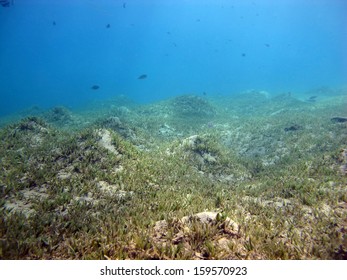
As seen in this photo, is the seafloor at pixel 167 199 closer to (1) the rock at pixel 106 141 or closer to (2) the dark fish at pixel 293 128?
(1) the rock at pixel 106 141

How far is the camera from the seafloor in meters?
5.07

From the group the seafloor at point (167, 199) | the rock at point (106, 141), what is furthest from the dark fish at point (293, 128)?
the rock at point (106, 141)

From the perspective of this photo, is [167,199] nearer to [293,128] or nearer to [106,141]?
[106,141]

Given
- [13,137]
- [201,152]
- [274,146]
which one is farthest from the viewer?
[274,146]

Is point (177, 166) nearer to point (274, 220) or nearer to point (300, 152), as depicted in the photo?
point (274, 220)

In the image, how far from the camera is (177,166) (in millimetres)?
12305

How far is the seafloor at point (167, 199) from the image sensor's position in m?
5.07

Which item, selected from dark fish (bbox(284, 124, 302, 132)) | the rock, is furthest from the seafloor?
dark fish (bbox(284, 124, 302, 132))

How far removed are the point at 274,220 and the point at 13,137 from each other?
A: 16696mm

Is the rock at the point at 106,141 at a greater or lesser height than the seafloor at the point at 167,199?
greater

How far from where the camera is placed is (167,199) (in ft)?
26.1

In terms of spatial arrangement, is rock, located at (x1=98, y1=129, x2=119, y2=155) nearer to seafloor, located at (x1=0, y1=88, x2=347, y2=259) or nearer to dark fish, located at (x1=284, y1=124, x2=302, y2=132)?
seafloor, located at (x1=0, y1=88, x2=347, y2=259)

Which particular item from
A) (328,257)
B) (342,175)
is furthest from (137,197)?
(342,175)
